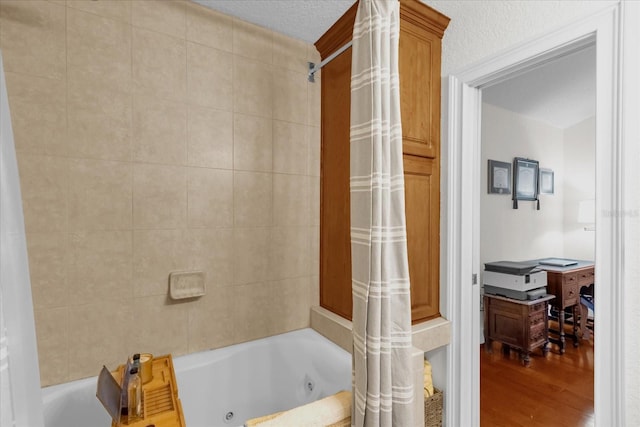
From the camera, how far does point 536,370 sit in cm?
261

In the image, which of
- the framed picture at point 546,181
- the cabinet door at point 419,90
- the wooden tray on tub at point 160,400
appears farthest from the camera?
the framed picture at point 546,181

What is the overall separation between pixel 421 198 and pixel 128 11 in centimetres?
171

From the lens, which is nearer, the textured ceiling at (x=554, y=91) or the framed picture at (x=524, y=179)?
the textured ceiling at (x=554, y=91)

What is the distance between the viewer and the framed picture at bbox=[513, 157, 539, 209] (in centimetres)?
340

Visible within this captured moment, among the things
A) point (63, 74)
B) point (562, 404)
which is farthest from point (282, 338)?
point (562, 404)

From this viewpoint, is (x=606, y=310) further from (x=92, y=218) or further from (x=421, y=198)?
(x=92, y=218)

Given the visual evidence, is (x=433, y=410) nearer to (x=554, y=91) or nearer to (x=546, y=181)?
(x=554, y=91)

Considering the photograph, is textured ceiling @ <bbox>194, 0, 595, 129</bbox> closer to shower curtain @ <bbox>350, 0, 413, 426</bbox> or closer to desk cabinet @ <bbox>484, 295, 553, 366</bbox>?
shower curtain @ <bbox>350, 0, 413, 426</bbox>

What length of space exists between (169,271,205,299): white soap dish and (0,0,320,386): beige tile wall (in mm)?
42

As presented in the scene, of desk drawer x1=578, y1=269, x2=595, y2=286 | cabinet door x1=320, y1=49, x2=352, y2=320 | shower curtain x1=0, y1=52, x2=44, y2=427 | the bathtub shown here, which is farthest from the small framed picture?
shower curtain x1=0, y1=52, x2=44, y2=427

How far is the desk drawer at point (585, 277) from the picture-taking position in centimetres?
314

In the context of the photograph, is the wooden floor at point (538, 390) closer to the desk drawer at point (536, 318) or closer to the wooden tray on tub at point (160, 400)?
the desk drawer at point (536, 318)

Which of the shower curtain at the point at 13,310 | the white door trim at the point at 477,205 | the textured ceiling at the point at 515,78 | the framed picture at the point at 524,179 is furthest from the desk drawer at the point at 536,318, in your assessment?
the shower curtain at the point at 13,310

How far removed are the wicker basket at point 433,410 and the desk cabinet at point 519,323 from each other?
156 cm
